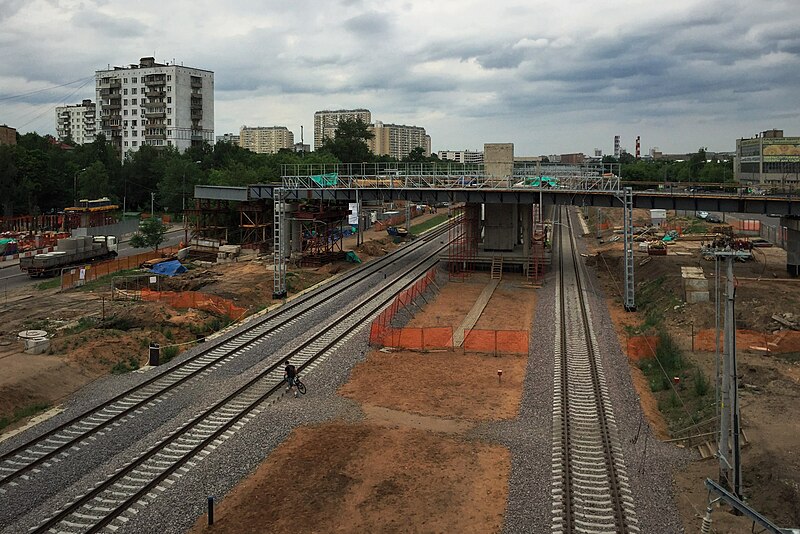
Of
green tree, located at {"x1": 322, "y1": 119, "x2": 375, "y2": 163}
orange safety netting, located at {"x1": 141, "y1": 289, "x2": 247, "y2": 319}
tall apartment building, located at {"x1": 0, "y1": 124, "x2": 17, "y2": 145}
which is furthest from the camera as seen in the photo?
green tree, located at {"x1": 322, "y1": 119, "x2": 375, "y2": 163}

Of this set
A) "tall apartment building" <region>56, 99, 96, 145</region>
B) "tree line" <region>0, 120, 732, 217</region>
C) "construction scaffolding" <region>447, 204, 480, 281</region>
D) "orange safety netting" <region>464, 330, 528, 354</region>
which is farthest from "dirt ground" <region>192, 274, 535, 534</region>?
"tall apartment building" <region>56, 99, 96, 145</region>

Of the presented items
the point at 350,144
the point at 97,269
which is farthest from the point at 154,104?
the point at 97,269

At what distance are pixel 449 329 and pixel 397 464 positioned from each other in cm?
1515

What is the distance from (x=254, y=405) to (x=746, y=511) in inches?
541

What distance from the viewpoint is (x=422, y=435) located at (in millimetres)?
18672

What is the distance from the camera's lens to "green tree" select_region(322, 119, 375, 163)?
11932 cm

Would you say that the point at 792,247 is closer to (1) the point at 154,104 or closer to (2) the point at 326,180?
(2) the point at 326,180

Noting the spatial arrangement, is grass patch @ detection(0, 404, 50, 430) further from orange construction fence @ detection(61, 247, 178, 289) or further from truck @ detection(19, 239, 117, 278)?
truck @ detection(19, 239, 117, 278)

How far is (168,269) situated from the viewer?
158 feet

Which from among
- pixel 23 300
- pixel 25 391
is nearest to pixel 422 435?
pixel 25 391

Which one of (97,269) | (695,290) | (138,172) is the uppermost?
(138,172)

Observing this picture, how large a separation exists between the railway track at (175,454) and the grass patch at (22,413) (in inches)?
205

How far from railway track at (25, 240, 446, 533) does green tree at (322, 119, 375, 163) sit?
9399cm

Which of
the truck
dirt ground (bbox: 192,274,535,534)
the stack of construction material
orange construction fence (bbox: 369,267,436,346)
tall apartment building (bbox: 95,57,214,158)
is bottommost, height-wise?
dirt ground (bbox: 192,274,535,534)
